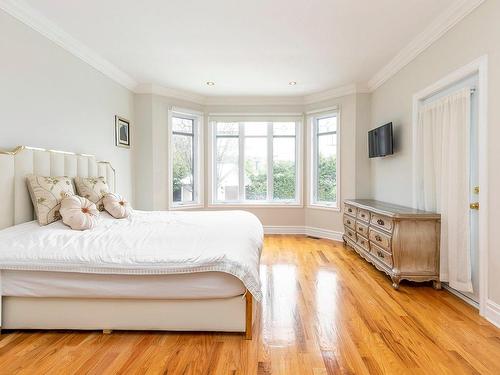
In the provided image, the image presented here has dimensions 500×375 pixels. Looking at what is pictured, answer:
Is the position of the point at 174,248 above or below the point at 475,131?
below

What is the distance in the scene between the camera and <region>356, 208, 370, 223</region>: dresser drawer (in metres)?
3.76

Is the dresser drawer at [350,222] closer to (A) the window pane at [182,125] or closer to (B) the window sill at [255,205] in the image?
(B) the window sill at [255,205]

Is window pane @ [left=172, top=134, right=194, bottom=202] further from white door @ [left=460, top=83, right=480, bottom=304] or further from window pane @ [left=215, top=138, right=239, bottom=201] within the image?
white door @ [left=460, top=83, right=480, bottom=304]

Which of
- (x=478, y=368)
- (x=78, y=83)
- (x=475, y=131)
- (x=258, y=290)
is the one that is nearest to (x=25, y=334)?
(x=258, y=290)

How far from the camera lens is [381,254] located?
10.9 ft

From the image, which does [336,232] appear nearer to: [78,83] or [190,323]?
[190,323]

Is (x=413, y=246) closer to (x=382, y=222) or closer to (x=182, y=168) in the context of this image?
(x=382, y=222)

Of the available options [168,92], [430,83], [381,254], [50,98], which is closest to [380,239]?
[381,254]

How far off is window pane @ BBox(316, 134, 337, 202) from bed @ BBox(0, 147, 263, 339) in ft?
11.6

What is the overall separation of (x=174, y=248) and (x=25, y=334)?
47.1 inches

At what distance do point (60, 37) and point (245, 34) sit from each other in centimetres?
193

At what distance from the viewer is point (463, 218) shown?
2.65 m

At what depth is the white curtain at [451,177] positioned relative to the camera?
263 centimetres

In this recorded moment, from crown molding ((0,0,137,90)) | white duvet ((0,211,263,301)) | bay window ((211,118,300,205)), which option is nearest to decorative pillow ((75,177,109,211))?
white duvet ((0,211,263,301))
